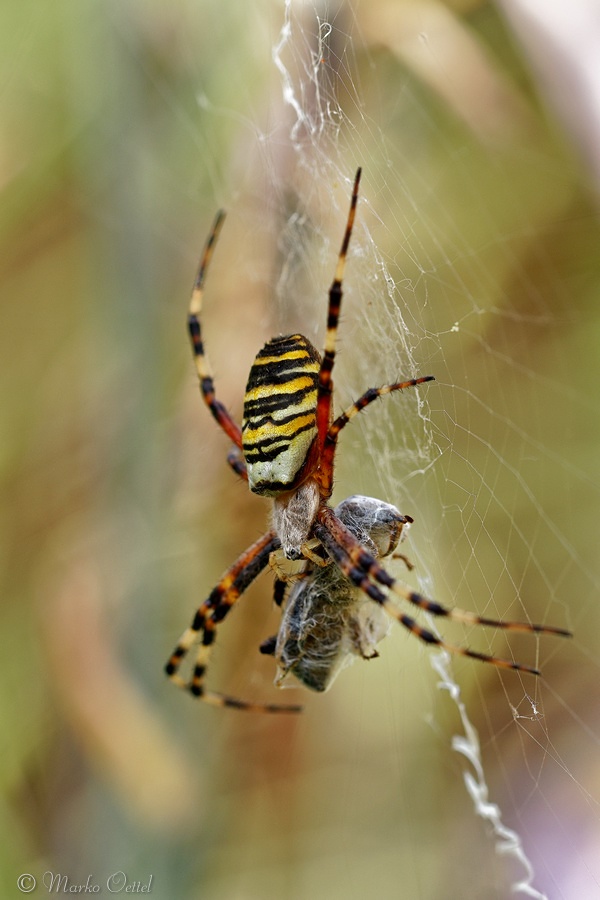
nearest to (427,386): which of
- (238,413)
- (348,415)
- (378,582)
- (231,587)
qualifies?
(348,415)

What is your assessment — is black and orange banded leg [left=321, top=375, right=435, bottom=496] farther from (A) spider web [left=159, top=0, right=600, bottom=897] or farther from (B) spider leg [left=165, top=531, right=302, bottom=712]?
(B) spider leg [left=165, top=531, right=302, bottom=712]

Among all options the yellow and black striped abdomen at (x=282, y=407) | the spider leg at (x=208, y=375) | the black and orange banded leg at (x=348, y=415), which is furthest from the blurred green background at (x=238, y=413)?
the spider leg at (x=208, y=375)

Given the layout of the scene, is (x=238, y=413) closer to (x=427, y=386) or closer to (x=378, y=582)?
(x=427, y=386)

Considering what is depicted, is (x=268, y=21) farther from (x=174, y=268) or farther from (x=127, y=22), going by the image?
(x=174, y=268)

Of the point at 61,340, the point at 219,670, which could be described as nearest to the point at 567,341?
the point at 219,670

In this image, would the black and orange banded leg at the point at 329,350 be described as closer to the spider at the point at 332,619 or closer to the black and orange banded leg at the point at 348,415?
the black and orange banded leg at the point at 348,415

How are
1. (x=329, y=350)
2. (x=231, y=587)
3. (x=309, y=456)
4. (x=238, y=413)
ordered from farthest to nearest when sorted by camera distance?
(x=238, y=413), (x=231, y=587), (x=309, y=456), (x=329, y=350)
